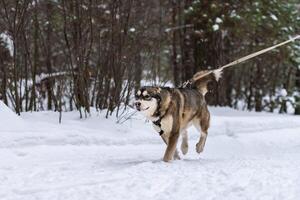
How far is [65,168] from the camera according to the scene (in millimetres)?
5582

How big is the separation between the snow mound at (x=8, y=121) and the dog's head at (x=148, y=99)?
7.22 ft

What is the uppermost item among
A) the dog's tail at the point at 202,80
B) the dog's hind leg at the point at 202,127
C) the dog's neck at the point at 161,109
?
the dog's tail at the point at 202,80

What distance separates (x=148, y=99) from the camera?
19.0ft

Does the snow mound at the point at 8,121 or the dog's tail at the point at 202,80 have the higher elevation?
the dog's tail at the point at 202,80

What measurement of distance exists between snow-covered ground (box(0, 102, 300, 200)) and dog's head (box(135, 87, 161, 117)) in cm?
63

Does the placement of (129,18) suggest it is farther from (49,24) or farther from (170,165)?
(170,165)

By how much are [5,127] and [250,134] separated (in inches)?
200

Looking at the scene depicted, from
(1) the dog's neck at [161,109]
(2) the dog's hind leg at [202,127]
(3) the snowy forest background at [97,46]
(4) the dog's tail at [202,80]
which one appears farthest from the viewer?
(3) the snowy forest background at [97,46]

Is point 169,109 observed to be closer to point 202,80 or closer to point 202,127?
point 202,127

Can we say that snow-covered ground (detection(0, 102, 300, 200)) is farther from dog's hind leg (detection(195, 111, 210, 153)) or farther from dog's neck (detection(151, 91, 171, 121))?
dog's neck (detection(151, 91, 171, 121))

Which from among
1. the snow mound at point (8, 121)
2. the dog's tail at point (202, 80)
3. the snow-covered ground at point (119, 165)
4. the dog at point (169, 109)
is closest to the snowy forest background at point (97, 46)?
the snow-covered ground at point (119, 165)

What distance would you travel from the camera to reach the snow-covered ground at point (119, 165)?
450cm

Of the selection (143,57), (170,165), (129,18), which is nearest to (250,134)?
(143,57)

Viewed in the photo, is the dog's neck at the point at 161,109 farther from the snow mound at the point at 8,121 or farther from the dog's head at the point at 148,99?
the snow mound at the point at 8,121
